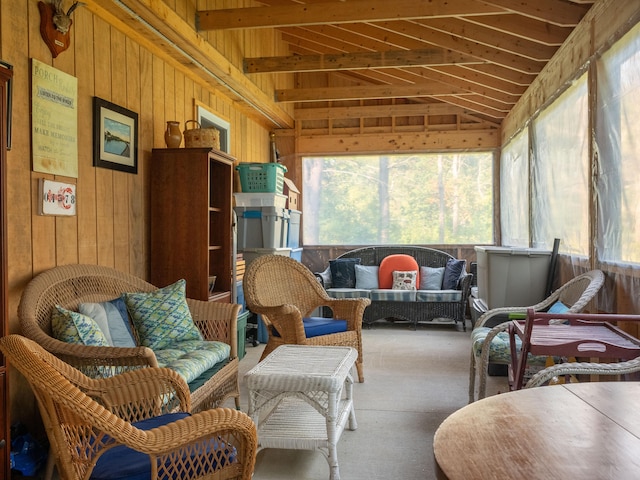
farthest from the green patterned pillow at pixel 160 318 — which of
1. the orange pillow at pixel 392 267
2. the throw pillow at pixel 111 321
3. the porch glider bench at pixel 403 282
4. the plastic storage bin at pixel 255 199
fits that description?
the orange pillow at pixel 392 267

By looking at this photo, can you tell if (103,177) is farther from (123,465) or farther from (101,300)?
(123,465)

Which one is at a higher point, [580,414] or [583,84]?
[583,84]

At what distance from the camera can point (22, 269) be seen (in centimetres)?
286

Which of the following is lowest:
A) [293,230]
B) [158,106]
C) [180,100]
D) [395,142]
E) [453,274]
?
[453,274]

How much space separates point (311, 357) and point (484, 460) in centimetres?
205

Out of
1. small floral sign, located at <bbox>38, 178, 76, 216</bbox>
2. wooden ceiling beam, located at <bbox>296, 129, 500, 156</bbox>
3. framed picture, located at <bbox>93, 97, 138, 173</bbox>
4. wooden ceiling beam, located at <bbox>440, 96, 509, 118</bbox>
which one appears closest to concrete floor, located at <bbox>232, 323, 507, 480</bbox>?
small floral sign, located at <bbox>38, 178, 76, 216</bbox>

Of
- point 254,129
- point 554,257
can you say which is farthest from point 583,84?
point 254,129

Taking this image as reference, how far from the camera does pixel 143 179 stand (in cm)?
412

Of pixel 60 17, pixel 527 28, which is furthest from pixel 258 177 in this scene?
pixel 60 17

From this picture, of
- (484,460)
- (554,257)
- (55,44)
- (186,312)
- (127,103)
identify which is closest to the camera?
(484,460)

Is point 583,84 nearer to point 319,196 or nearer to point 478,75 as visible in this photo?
point 478,75

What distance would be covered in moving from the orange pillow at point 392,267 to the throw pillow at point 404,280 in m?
0.13

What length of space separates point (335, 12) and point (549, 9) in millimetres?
1576

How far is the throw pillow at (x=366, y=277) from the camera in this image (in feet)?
23.2
